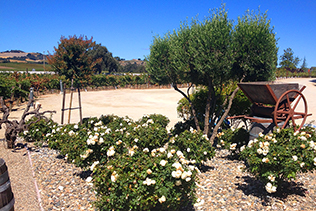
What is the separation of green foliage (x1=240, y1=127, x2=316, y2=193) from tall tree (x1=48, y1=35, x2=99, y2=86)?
785cm

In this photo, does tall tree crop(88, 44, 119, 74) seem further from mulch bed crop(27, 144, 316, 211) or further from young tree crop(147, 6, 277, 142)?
mulch bed crop(27, 144, 316, 211)

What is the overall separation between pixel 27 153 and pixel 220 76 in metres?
6.36

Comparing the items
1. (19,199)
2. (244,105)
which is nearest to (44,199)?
(19,199)

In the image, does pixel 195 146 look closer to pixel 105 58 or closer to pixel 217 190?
pixel 217 190

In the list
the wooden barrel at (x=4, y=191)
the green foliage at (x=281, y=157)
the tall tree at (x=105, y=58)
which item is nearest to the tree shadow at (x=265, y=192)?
the green foliage at (x=281, y=157)

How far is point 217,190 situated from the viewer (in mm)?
4770

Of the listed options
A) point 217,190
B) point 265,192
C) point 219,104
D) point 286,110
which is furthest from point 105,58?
point 265,192

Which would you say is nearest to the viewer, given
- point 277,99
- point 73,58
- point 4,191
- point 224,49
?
point 4,191

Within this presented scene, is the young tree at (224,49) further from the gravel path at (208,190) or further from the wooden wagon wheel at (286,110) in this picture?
the gravel path at (208,190)

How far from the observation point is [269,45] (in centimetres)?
625

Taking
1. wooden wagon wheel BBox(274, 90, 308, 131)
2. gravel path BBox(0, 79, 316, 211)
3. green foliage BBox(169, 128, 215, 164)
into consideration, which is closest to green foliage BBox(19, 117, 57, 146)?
gravel path BBox(0, 79, 316, 211)

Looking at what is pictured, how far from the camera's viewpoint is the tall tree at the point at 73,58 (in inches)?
370

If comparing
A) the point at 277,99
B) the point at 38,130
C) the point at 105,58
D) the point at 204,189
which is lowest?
the point at 204,189

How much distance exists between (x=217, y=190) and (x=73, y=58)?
789cm
